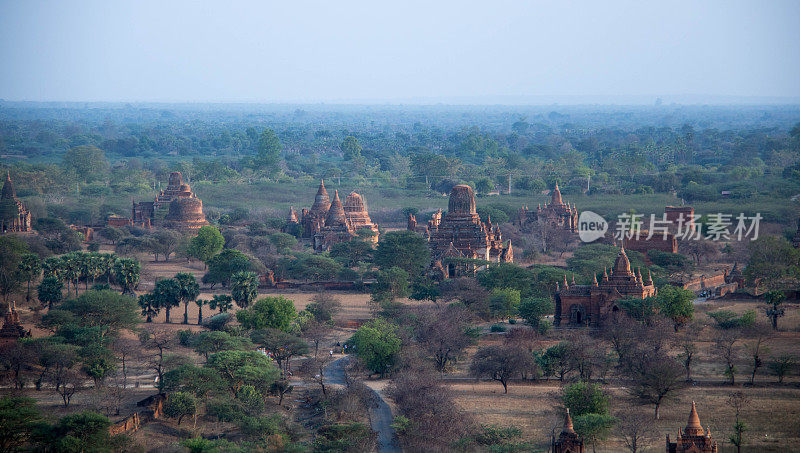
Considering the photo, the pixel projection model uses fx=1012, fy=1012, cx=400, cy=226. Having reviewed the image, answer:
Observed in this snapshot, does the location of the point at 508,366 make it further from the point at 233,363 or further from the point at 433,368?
the point at 233,363

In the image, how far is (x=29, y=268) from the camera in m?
51.3

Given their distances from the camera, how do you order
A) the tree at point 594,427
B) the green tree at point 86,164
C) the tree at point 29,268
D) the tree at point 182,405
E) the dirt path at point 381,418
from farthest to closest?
1. the green tree at point 86,164
2. the tree at point 29,268
3. the tree at point 182,405
4. the dirt path at point 381,418
5. the tree at point 594,427

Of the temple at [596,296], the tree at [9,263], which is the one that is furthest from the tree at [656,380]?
the tree at [9,263]

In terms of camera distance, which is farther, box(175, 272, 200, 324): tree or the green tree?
the green tree

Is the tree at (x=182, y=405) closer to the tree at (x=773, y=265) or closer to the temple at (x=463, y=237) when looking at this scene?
the temple at (x=463, y=237)

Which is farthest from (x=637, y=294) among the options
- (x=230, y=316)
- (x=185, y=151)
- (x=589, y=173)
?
(x=185, y=151)

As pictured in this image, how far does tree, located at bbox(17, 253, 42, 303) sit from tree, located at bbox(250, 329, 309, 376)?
17770mm

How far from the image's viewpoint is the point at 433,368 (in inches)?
1510

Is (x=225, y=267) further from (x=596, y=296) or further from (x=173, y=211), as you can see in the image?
(x=596, y=296)

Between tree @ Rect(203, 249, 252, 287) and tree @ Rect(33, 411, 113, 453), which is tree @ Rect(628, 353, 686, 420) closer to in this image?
tree @ Rect(33, 411, 113, 453)

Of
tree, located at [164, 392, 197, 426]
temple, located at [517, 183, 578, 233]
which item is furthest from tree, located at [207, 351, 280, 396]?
temple, located at [517, 183, 578, 233]

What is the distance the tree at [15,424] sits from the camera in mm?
28766

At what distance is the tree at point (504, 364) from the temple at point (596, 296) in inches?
316

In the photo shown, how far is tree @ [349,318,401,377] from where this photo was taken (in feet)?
125
